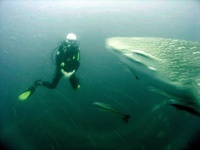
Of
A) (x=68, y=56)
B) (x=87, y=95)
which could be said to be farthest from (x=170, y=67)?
(x=87, y=95)

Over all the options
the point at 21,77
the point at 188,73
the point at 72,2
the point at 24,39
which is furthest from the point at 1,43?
the point at 188,73

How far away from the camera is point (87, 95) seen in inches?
275

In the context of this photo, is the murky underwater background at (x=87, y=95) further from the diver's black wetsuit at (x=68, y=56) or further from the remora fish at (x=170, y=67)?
the diver's black wetsuit at (x=68, y=56)

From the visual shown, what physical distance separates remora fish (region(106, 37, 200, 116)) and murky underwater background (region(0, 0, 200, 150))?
1073 millimetres

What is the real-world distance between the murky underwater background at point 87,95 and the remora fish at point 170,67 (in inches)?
42.2

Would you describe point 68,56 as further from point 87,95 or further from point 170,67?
point 87,95

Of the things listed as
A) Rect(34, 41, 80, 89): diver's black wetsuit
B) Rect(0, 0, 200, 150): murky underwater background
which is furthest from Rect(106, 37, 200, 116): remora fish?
Rect(34, 41, 80, 89): diver's black wetsuit

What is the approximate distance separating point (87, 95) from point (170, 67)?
3.42 m

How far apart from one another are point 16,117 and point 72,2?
56.5ft

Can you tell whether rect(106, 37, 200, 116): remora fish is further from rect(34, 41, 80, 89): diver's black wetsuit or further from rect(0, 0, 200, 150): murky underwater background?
rect(34, 41, 80, 89): diver's black wetsuit

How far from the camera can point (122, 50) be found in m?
6.00

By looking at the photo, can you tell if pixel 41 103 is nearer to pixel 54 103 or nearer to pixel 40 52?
pixel 54 103

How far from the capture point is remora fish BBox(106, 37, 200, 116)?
3971 millimetres

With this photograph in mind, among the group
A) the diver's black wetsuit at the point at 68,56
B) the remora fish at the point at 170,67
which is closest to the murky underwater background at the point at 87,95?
the remora fish at the point at 170,67
